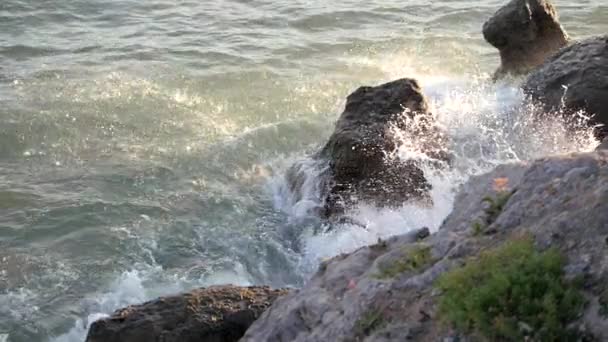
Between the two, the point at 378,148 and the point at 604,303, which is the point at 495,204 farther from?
the point at 378,148

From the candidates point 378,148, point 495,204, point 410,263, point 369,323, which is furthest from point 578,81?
point 369,323

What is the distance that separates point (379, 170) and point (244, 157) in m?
3.34

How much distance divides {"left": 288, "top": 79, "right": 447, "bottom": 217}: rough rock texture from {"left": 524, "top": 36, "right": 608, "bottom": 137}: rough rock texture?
180cm

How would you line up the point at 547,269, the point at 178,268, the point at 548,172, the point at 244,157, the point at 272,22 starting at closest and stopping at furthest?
the point at 547,269, the point at 548,172, the point at 178,268, the point at 244,157, the point at 272,22

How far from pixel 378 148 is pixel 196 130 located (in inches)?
181

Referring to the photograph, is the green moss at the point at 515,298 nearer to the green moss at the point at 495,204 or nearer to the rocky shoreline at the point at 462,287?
the rocky shoreline at the point at 462,287

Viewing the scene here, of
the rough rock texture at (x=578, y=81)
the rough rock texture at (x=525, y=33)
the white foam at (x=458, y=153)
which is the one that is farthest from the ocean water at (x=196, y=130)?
the rough rock texture at (x=525, y=33)

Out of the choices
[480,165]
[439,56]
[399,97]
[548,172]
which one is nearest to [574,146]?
[480,165]

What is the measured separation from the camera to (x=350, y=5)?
68.8 ft

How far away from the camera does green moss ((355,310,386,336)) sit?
4.94 meters

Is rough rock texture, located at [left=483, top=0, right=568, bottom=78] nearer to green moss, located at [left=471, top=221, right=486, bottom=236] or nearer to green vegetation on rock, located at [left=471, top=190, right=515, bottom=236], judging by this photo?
green vegetation on rock, located at [left=471, top=190, right=515, bottom=236]

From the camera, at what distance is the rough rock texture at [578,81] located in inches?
418

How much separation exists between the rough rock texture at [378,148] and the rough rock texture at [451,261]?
12.3ft

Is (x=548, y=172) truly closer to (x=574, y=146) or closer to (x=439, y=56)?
(x=574, y=146)
